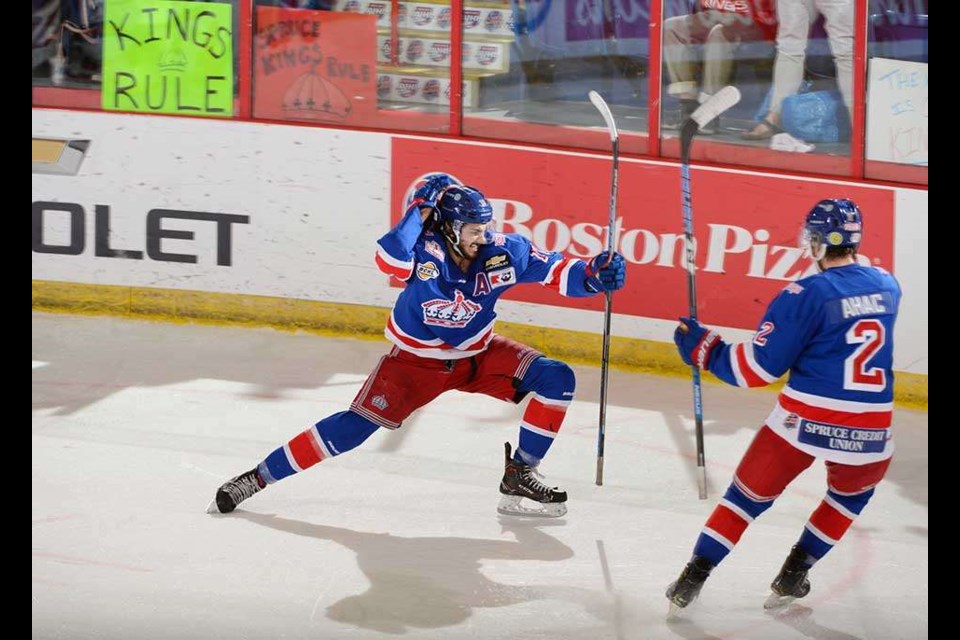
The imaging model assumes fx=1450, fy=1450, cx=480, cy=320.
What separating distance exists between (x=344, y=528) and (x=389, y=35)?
2.97 metres

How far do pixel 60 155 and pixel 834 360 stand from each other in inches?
179

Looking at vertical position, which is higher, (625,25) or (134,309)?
(625,25)

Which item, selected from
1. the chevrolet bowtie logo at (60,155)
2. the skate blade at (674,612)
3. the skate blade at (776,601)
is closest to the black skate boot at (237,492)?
the skate blade at (674,612)

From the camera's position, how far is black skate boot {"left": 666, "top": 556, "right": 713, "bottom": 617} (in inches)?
157

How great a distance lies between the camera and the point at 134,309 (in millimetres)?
7199

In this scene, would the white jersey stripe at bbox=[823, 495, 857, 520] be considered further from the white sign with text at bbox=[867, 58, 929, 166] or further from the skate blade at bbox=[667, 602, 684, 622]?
the white sign with text at bbox=[867, 58, 929, 166]

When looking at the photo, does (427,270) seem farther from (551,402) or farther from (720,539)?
(720,539)

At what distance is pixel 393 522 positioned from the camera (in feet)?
15.8

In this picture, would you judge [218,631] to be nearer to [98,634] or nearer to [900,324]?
[98,634]

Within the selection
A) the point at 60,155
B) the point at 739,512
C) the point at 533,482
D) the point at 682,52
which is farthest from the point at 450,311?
the point at 60,155

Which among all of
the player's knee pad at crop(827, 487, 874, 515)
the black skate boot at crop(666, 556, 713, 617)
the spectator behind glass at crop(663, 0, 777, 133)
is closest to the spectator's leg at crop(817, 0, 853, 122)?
the spectator behind glass at crop(663, 0, 777, 133)

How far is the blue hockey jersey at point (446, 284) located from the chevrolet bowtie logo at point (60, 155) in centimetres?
295

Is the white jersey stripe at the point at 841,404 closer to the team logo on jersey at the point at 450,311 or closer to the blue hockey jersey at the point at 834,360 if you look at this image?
the blue hockey jersey at the point at 834,360
